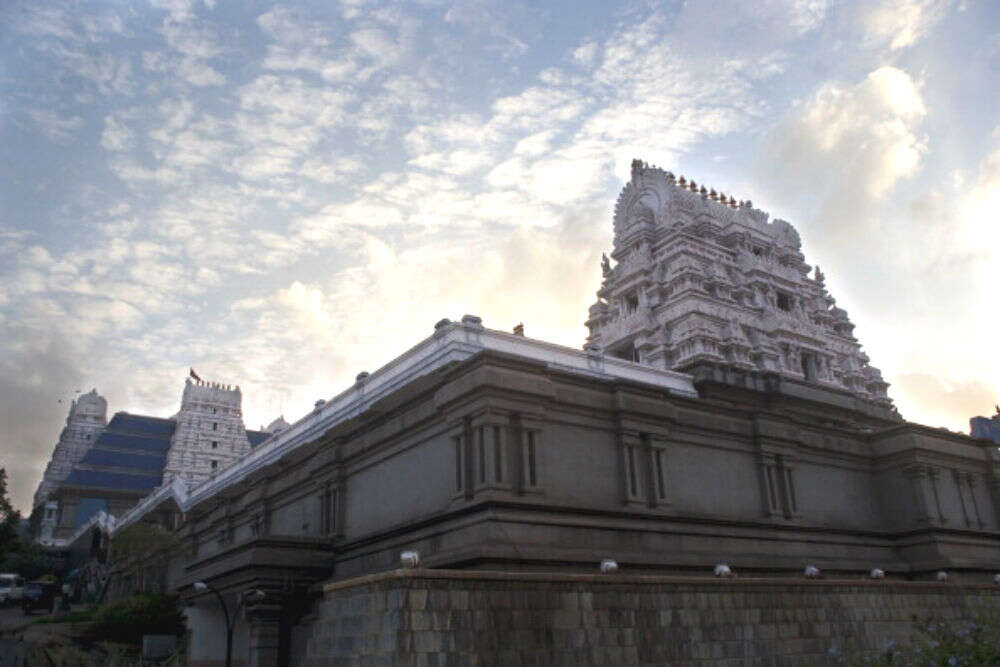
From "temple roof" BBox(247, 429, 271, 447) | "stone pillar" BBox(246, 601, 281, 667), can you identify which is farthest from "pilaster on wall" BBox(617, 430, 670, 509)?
"temple roof" BBox(247, 429, 271, 447)

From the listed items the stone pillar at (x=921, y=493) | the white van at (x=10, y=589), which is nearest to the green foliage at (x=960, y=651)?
the stone pillar at (x=921, y=493)

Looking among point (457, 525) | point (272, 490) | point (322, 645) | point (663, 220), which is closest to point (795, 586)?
point (457, 525)

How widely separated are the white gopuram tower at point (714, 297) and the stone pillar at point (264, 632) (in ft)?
84.7

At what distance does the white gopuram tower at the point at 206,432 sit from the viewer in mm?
94875

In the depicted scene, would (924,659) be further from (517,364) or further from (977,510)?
(977,510)

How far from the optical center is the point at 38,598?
61.4m

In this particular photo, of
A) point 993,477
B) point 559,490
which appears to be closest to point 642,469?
point 559,490

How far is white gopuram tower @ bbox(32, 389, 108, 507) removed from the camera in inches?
4518

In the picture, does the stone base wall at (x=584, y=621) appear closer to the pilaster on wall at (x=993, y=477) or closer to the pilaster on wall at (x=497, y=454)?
the pilaster on wall at (x=497, y=454)

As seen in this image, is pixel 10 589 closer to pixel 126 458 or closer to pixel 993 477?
pixel 126 458

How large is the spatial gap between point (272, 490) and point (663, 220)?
96.5ft

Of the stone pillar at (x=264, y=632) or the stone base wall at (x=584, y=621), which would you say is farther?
the stone pillar at (x=264, y=632)

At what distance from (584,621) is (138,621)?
31411mm

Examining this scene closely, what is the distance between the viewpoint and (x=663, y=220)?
174ft
